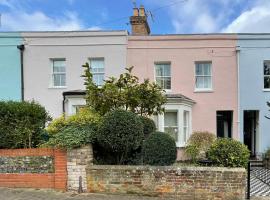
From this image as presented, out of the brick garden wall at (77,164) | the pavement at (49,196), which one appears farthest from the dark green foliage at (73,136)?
the pavement at (49,196)

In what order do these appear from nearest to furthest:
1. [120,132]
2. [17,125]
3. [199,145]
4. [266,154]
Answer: [120,132], [17,125], [199,145], [266,154]

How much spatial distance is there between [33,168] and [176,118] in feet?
29.5

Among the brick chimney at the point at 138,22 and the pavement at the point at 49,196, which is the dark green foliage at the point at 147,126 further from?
the brick chimney at the point at 138,22

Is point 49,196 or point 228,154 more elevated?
point 228,154

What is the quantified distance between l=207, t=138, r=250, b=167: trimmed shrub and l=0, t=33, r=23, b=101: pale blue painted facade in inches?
461

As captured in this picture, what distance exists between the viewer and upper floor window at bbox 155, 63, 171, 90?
18.6 m

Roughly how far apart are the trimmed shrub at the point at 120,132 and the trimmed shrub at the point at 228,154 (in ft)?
7.28

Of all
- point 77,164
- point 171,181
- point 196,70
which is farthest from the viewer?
point 196,70

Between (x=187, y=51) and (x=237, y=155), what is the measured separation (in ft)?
30.4

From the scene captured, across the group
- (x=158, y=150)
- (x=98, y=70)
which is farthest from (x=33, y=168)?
(x=98, y=70)

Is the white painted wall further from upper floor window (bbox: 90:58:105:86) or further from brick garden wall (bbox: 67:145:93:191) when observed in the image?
brick garden wall (bbox: 67:145:93:191)

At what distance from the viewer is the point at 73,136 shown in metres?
9.73

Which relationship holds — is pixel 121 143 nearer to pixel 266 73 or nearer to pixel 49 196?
pixel 49 196

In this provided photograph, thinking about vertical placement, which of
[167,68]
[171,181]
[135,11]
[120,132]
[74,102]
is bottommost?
[171,181]
